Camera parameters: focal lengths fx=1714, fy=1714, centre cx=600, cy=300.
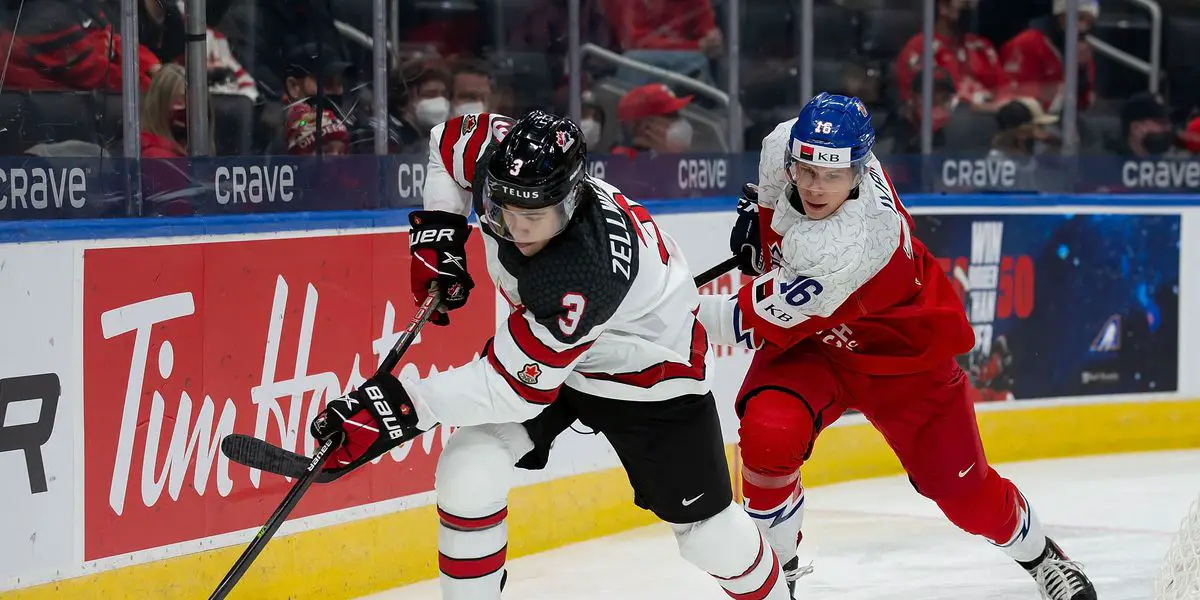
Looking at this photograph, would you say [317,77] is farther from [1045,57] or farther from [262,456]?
[1045,57]

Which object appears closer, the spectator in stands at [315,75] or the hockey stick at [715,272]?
the hockey stick at [715,272]

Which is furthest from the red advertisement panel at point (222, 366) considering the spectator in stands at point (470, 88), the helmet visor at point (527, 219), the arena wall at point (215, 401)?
the helmet visor at point (527, 219)

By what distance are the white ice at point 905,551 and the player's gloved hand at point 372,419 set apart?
144 cm

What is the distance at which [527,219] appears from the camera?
2.76 metres

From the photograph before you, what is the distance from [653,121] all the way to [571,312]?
Result: 2.92 meters

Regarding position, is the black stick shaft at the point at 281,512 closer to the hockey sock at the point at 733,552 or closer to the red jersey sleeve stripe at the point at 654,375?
the red jersey sleeve stripe at the point at 654,375

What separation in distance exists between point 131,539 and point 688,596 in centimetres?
138

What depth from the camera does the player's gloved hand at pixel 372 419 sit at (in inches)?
111

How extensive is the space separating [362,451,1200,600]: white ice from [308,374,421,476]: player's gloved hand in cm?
144

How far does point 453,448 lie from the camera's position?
9.72 feet

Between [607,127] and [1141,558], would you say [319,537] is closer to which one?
[607,127]

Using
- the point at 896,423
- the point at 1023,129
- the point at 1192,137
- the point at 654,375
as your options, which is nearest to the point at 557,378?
the point at 654,375

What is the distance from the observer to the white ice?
4297 millimetres

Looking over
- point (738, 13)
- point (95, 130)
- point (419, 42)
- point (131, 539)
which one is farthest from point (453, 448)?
point (738, 13)
